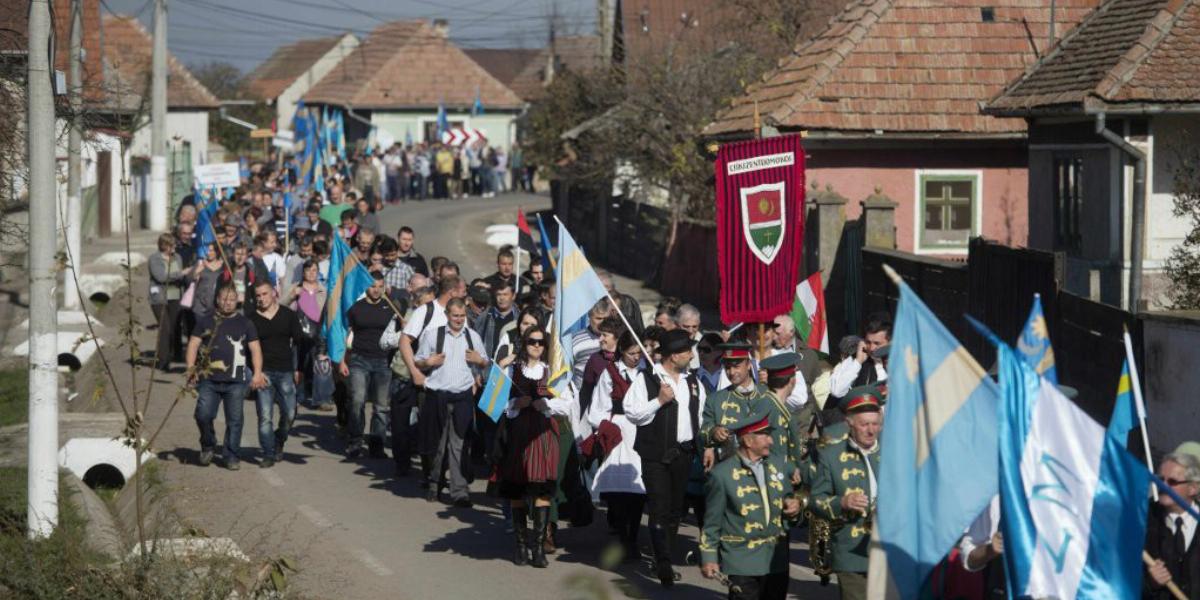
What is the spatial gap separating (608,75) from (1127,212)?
22.3 meters

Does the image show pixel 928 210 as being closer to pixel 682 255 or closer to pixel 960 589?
pixel 682 255

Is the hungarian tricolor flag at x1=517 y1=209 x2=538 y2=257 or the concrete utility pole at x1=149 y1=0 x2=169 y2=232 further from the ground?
the concrete utility pole at x1=149 y1=0 x2=169 y2=232

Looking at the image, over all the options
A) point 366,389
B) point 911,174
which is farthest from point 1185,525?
point 911,174

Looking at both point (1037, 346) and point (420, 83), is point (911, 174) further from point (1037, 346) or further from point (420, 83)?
point (420, 83)

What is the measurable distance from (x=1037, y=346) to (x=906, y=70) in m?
19.4

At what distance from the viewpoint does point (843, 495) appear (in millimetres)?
8812

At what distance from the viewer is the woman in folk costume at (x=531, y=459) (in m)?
12.3

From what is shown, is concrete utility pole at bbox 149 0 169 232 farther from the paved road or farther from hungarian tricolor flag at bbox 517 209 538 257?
the paved road

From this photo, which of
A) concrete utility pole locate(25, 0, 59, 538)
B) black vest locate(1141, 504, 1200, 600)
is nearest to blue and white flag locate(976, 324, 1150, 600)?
black vest locate(1141, 504, 1200, 600)

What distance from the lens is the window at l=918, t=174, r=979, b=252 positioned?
26266 millimetres

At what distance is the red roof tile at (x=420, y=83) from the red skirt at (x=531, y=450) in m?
66.0

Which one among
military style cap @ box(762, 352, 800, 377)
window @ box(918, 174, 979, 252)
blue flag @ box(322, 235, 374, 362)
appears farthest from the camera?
window @ box(918, 174, 979, 252)

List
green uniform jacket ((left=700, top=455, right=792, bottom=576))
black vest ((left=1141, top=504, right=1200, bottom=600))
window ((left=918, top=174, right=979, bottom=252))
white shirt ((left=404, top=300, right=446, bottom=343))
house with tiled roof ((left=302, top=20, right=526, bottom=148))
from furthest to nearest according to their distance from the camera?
house with tiled roof ((left=302, top=20, right=526, bottom=148)), window ((left=918, top=174, right=979, bottom=252)), white shirt ((left=404, top=300, right=446, bottom=343)), green uniform jacket ((left=700, top=455, right=792, bottom=576)), black vest ((left=1141, top=504, right=1200, bottom=600))

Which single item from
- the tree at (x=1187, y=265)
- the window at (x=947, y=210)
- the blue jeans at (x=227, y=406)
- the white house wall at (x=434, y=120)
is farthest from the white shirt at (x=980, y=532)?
the white house wall at (x=434, y=120)
